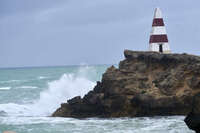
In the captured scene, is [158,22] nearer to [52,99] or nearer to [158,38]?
[158,38]

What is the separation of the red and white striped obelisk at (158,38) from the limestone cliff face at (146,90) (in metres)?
1.74

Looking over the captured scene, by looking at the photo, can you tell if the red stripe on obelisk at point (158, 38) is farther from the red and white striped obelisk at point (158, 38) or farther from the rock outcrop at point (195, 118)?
the rock outcrop at point (195, 118)

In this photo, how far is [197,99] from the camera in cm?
1118

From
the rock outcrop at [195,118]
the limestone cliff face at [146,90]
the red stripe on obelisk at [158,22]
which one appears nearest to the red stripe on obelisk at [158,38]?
the red stripe on obelisk at [158,22]

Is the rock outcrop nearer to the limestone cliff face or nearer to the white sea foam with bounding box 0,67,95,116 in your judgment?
the limestone cliff face

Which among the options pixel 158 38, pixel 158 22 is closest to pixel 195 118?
pixel 158 38

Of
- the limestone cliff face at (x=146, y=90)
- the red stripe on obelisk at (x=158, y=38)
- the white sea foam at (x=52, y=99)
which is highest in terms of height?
the red stripe on obelisk at (x=158, y=38)

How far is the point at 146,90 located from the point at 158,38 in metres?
3.68

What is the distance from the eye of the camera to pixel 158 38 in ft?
73.6

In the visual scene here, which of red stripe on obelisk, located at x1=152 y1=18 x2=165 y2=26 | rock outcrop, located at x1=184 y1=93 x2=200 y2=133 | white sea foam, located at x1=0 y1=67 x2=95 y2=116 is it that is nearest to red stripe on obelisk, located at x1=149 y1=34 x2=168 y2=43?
red stripe on obelisk, located at x1=152 y1=18 x2=165 y2=26

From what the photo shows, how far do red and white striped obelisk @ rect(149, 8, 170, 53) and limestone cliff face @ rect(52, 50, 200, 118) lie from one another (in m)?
1.74

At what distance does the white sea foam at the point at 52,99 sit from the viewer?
23.6 meters

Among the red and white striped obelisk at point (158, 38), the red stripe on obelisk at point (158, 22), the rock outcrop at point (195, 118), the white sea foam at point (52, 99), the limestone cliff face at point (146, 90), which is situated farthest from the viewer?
the white sea foam at point (52, 99)

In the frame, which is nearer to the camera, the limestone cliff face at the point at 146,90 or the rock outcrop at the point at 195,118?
the rock outcrop at the point at 195,118
